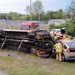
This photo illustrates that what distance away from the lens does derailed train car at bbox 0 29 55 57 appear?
2128 cm

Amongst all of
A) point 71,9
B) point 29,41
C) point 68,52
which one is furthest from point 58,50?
point 71,9

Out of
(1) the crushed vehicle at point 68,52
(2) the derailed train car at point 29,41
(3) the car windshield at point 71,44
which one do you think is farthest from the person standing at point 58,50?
(2) the derailed train car at point 29,41

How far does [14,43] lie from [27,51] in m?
2.10

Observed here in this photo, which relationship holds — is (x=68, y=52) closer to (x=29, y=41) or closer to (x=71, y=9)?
(x=29, y=41)

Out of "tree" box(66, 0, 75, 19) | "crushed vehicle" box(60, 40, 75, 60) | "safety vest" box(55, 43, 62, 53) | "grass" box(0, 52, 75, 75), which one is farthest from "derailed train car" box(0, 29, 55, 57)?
"tree" box(66, 0, 75, 19)

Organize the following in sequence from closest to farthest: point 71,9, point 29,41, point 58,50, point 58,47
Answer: point 58,50, point 58,47, point 29,41, point 71,9

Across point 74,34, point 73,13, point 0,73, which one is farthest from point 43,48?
point 73,13

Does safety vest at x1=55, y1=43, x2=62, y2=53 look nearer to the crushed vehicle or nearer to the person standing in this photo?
the person standing

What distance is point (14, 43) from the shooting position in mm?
24609

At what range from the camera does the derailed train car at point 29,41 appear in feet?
69.8

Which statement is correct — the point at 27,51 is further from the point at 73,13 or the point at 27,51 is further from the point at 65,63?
the point at 73,13

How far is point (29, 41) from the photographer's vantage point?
22.4 metres

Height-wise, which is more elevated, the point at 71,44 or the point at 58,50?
the point at 71,44

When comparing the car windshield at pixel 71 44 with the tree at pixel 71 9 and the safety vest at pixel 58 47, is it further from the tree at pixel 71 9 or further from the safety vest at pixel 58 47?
the tree at pixel 71 9
